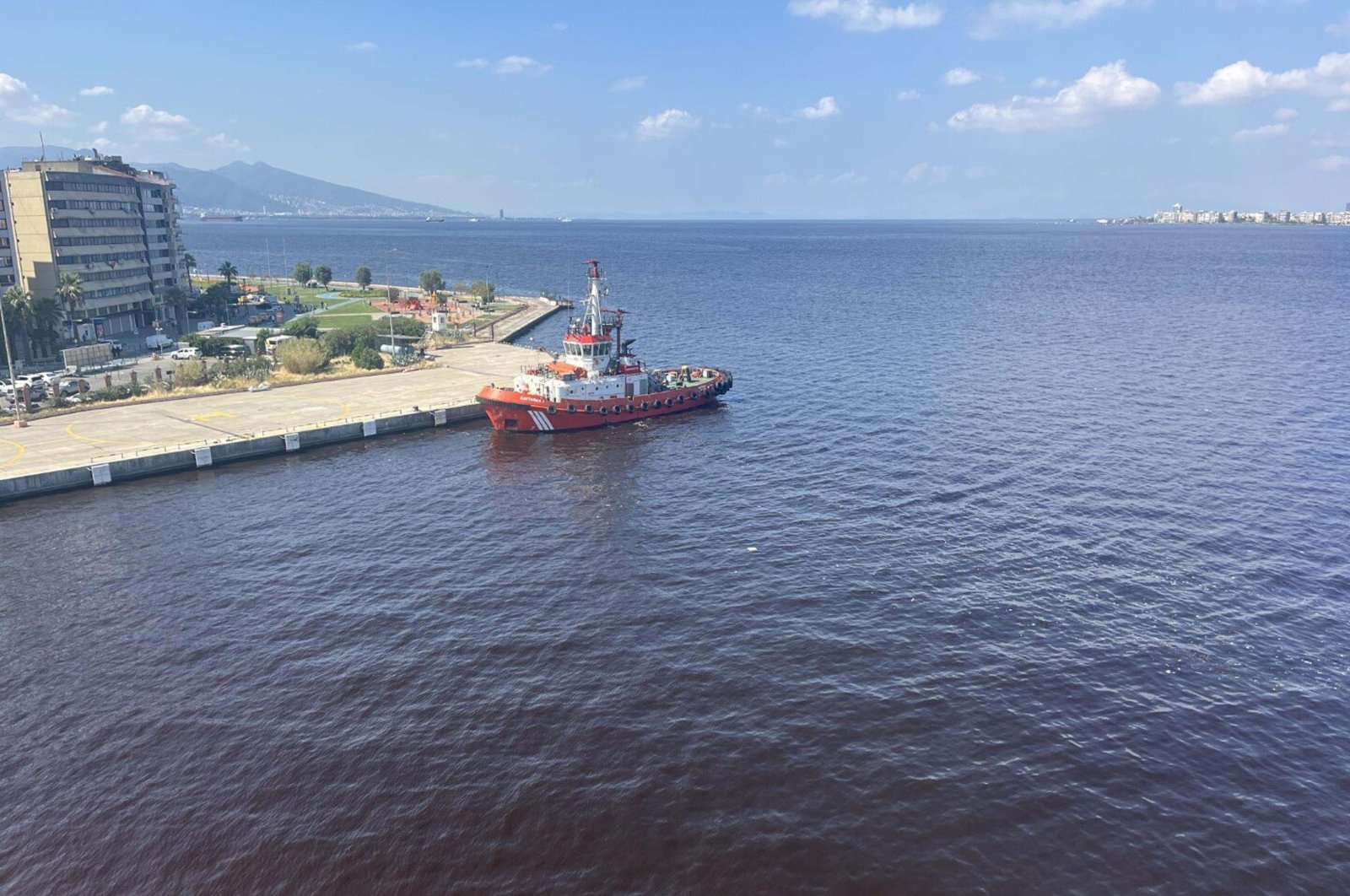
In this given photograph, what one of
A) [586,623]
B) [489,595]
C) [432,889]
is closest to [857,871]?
[432,889]

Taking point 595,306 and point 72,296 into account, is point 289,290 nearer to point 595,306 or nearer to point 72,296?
point 72,296

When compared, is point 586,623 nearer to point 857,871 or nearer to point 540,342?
point 857,871

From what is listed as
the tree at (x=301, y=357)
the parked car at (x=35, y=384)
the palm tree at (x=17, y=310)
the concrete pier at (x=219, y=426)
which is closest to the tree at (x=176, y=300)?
the palm tree at (x=17, y=310)

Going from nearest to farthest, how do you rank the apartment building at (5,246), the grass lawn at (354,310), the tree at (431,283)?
the apartment building at (5,246) < the grass lawn at (354,310) < the tree at (431,283)

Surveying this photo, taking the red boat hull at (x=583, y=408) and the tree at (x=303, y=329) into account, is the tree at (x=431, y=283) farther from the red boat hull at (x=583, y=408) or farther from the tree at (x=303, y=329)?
the red boat hull at (x=583, y=408)

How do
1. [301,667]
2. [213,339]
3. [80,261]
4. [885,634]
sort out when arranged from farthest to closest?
[80,261] < [213,339] < [885,634] < [301,667]

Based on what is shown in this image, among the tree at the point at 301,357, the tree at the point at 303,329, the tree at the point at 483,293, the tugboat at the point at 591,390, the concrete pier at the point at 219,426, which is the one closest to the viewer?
the concrete pier at the point at 219,426

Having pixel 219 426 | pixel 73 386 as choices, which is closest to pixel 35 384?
pixel 73 386
